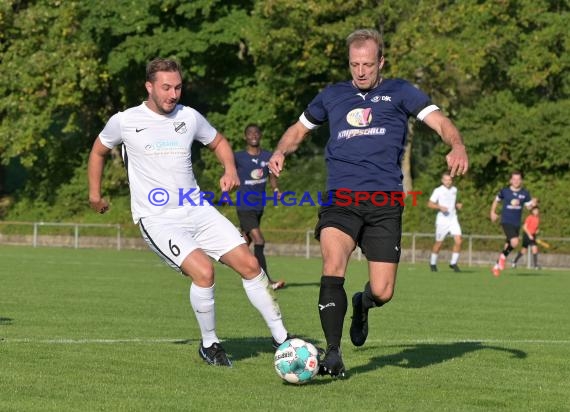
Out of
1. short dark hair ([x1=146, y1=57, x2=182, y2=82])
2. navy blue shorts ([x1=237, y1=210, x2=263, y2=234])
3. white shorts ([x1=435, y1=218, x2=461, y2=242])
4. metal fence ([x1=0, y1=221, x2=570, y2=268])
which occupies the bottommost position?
metal fence ([x1=0, y1=221, x2=570, y2=268])

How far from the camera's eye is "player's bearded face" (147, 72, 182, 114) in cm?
972

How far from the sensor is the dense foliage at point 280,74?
3978cm

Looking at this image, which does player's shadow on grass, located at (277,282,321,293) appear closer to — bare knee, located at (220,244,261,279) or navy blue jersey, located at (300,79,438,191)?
bare knee, located at (220,244,261,279)

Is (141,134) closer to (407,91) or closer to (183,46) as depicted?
(407,91)

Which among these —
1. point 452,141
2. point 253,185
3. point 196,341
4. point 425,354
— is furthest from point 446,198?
point 452,141

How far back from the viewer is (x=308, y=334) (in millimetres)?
12523

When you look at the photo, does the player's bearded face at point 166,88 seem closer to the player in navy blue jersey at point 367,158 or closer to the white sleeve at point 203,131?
the white sleeve at point 203,131

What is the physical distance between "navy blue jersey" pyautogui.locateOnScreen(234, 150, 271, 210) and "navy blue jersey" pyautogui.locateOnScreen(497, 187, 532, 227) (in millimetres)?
9496

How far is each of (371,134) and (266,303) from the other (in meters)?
1.58

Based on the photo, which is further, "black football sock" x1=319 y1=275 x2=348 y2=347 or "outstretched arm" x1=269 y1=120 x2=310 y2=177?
"outstretched arm" x1=269 y1=120 x2=310 y2=177

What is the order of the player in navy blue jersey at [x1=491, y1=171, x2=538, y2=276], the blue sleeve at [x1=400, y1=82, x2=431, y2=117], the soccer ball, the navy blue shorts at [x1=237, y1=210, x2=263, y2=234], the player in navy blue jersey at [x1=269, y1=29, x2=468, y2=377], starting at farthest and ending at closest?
1. the player in navy blue jersey at [x1=491, y1=171, x2=538, y2=276]
2. the navy blue shorts at [x1=237, y1=210, x2=263, y2=234]
3. the blue sleeve at [x1=400, y1=82, x2=431, y2=117]
4. the player in navy blue jersey at [x1=269, y1=29, x2=468, y2=377]
5. the soccer ball

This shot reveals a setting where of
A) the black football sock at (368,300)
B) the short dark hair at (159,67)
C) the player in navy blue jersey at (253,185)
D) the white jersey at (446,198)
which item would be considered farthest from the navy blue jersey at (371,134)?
the white jersey at (446,198)

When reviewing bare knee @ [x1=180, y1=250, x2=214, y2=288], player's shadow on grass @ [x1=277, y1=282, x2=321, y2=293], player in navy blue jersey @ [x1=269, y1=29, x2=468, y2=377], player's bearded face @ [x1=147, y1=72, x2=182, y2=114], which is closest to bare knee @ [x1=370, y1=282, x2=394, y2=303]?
player in navy blue jersey @ [x1=269, y1=29, x2=468, y2=377]

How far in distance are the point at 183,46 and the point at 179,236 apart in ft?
120
